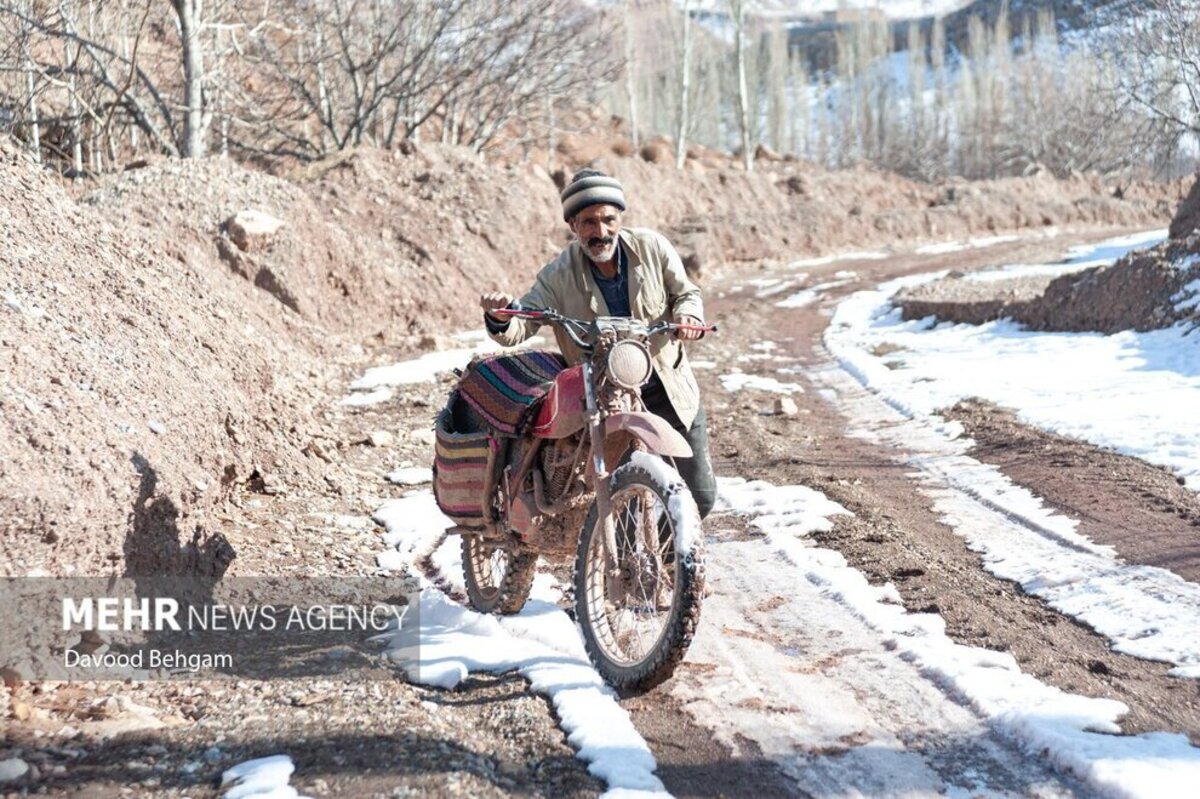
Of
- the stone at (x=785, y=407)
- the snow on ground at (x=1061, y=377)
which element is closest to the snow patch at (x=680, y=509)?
the snow on ground at (x=1061, y=377)

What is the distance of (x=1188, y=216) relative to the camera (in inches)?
656

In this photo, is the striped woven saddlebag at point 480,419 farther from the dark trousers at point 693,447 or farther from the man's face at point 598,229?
the man's face at point 598,229

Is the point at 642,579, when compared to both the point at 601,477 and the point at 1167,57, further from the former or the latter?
the point at 1167,57

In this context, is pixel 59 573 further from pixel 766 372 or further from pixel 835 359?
pixel 835 359

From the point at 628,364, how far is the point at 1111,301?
39.3 ft

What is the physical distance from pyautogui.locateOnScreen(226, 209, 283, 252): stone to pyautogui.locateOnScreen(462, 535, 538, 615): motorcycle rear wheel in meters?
9.49

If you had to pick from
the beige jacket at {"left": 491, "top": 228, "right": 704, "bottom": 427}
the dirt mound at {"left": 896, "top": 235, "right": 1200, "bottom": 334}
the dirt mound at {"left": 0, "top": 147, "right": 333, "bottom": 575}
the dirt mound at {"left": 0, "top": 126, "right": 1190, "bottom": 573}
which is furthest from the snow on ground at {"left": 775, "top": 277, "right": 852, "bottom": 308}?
the beige jacket at {"left": 491, "top": 228, "right": 704, "bottom": 427}

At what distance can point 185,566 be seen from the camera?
18.0ft

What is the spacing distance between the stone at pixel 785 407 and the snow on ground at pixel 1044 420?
23.8 inches

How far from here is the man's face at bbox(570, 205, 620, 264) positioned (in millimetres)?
4914

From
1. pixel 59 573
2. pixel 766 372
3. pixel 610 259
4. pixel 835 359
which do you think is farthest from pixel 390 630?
pixel 835 359

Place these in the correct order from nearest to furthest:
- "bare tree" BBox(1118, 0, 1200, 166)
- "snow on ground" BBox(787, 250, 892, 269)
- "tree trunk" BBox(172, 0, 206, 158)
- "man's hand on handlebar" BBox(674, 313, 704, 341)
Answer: "man's hand on handlebar" BBox(674, 313, 704, 341) < "tree trunk" BBox(172, 0, 206, 158) < "bare tree" BBox(1118, 0, 1200, 166) < "snow on ground" BBox(787, 250, 892, 269)

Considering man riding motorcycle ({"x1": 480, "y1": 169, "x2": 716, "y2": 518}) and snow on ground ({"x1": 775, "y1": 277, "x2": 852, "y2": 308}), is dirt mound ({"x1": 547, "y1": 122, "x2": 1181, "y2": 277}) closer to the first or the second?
snow on ground ({"x1": 775, "y1": 277, "x2": 852, "y2": 308})

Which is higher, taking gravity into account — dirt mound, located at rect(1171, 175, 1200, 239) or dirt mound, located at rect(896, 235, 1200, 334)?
dirt mound, located at rect(1171, 175, 1200, 239)
